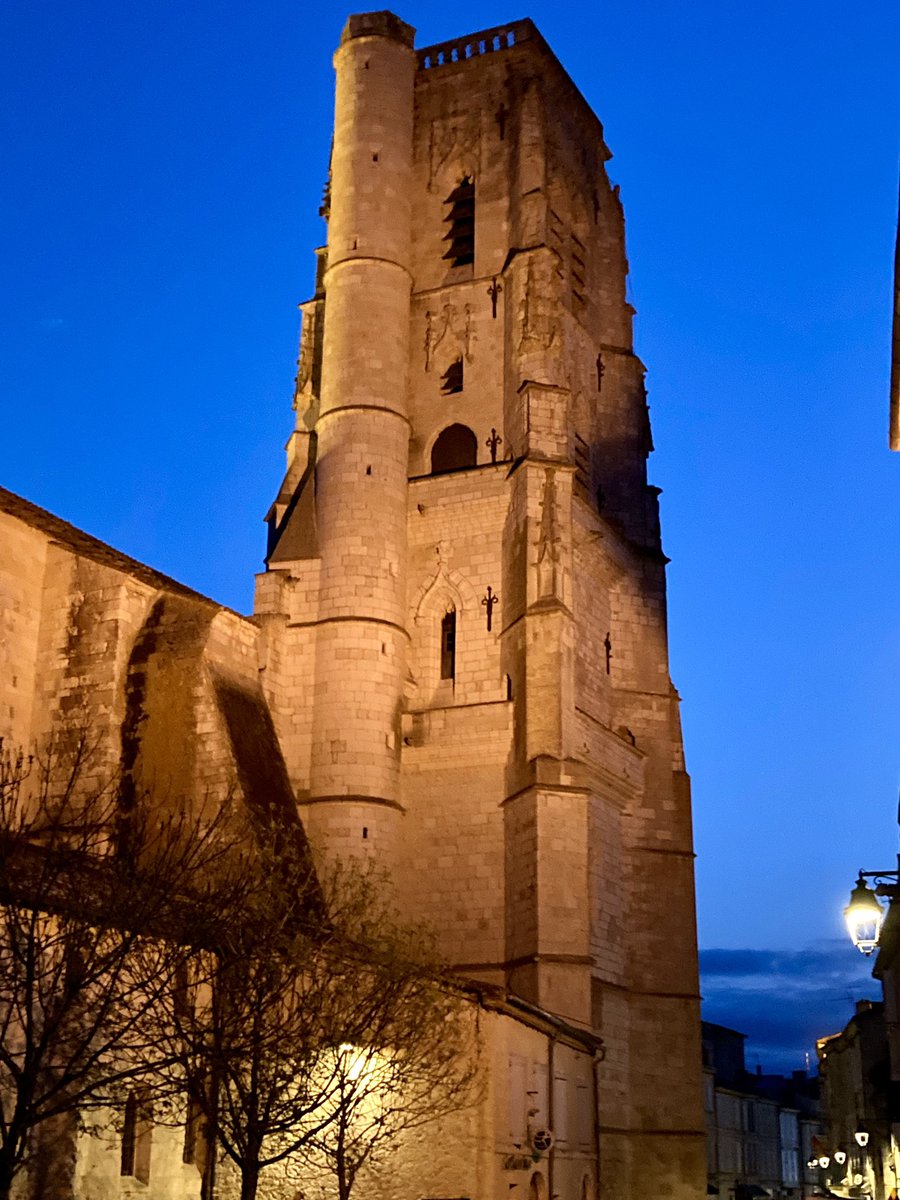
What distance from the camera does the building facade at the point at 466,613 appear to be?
2262cm

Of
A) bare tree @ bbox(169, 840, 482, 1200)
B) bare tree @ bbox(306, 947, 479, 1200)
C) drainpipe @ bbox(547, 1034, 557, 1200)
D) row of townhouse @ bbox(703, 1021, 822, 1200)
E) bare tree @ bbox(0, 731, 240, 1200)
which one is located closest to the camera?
bare tree @ bbox(0, 731, 240, 1200)

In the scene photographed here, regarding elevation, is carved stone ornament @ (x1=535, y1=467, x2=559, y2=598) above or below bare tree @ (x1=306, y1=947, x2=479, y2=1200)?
above

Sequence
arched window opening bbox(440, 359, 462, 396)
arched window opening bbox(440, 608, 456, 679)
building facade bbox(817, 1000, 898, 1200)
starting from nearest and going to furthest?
arched window opening bbox(440, 608, 456, 679) → arched window opening bbox(440, 359, 462, 396) → building facade bbox(817, 1000, 898, 1200)

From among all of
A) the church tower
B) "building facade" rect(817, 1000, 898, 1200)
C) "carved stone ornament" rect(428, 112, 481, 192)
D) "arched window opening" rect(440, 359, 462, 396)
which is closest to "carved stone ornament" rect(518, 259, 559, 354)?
the church tower

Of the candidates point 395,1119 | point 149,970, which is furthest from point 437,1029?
point 149,970

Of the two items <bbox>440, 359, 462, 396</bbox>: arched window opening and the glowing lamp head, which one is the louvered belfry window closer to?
<bbox>440, 359, 462, 396</bbox>: arched window opening

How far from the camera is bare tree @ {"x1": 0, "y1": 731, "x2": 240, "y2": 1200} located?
11859mm

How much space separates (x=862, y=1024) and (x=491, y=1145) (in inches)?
1098

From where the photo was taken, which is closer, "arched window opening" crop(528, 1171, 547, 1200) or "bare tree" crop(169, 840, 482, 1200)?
"bare tree" crop(169, 840, 482, 1200)

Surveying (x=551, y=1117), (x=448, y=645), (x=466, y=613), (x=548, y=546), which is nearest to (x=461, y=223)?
(x=548, y=546)

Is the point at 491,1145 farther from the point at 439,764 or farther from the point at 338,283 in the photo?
the point at 338,283

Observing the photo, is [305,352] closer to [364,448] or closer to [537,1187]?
[364,448]

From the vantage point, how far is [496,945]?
969 inches

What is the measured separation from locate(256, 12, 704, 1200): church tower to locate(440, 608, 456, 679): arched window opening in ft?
0.19
